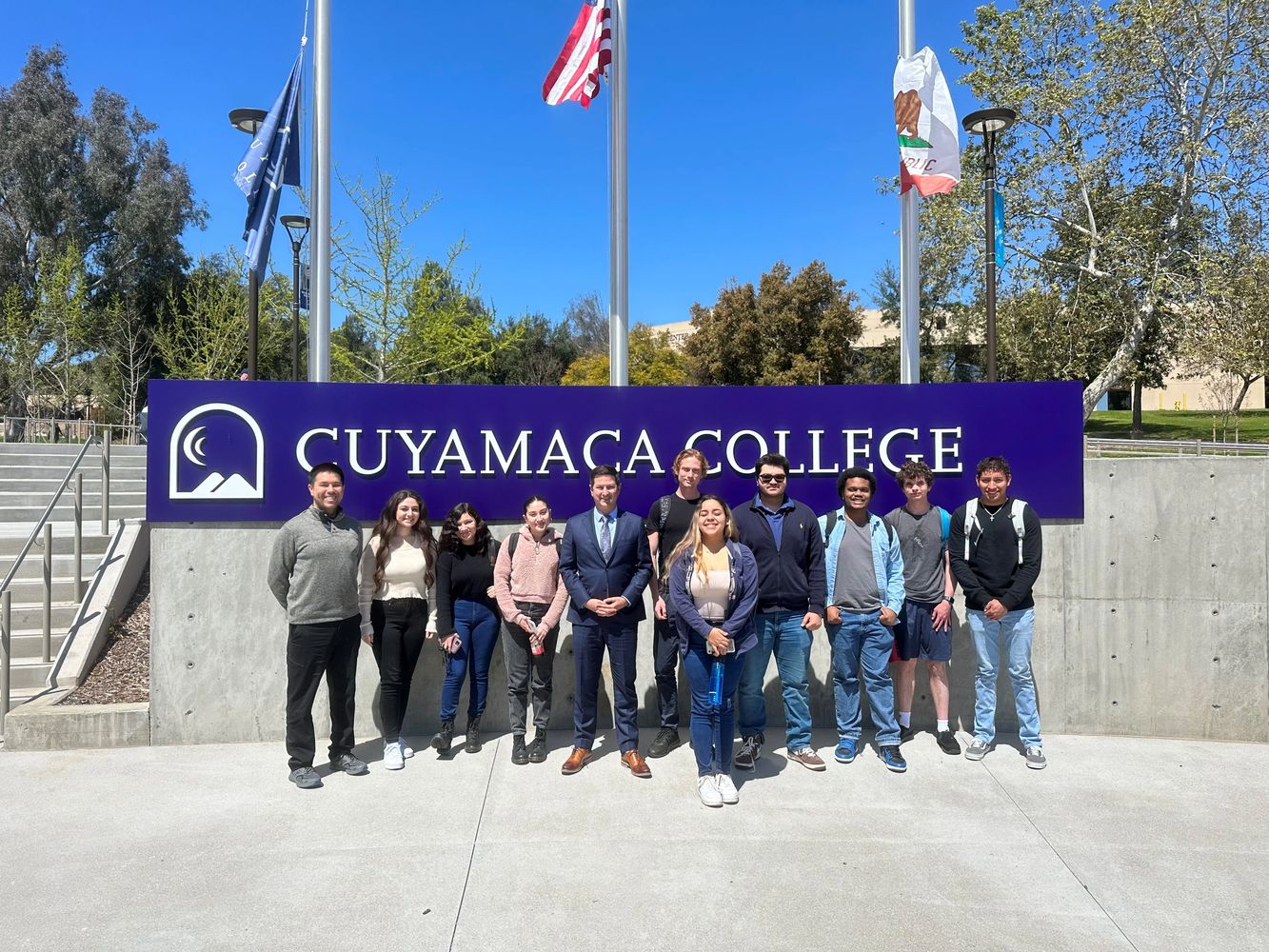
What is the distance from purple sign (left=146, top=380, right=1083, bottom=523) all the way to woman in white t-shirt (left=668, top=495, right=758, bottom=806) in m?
1.20

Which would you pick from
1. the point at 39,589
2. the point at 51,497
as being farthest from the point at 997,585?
the point at 51,497

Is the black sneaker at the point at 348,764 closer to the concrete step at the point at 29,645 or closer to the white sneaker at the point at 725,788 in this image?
the white sneaker at the point at 725,788

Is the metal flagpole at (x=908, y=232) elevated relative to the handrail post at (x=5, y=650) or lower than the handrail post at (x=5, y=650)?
elevated

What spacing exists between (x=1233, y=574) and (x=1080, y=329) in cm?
2048

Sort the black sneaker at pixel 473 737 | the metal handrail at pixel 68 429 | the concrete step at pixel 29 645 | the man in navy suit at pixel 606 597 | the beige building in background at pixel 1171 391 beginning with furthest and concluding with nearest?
the beige building in background at pixel 1171 391 < the metal handrail at pixel 68 429 < the concrete step at pixel 29 645 < the black sneaker at pixel 473 737 < the man in navy suit at pixel 606 597

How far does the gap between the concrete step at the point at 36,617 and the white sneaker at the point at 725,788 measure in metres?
5.32

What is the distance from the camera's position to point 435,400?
17.1ft

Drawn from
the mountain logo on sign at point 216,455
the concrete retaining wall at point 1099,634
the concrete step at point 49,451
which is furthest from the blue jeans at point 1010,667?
the concrete step at point 49,451

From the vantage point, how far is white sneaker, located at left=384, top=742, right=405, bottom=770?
4.54m

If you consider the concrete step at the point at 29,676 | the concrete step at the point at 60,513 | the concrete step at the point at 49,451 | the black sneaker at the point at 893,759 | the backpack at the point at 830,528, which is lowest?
the black sneaker at the point at 893,759

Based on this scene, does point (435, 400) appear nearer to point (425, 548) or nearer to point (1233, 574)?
point (425, 548)

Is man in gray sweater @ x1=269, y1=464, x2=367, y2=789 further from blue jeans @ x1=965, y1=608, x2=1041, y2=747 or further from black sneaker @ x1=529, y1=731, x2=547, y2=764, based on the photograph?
blue jeans @ x1=965, y1=608, x2=1041, y2=747

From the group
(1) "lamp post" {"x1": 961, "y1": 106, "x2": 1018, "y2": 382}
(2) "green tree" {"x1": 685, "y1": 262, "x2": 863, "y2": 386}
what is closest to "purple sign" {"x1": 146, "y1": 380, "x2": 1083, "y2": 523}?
(1) "lamp post" {"x1": 961, "y1": 106, "x2": 1018, "y2": 382}

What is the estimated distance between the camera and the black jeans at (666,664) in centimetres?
450
